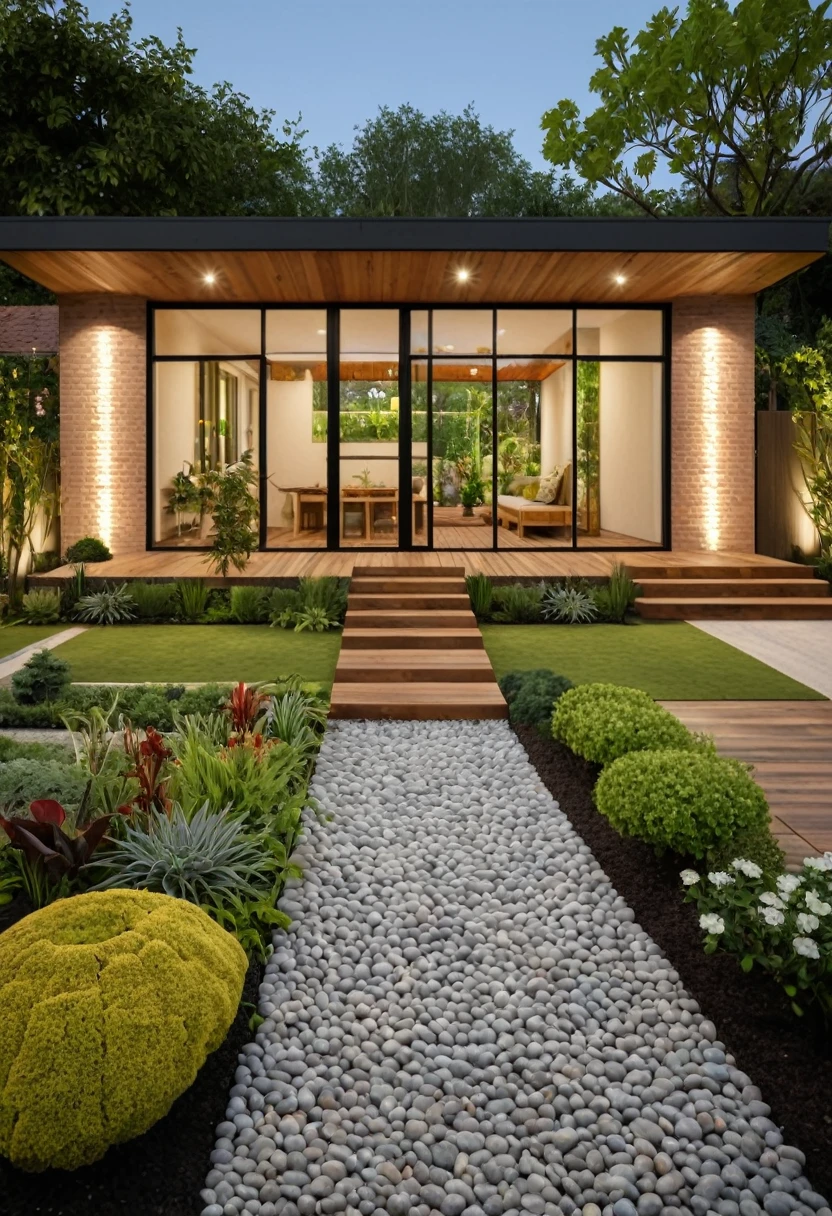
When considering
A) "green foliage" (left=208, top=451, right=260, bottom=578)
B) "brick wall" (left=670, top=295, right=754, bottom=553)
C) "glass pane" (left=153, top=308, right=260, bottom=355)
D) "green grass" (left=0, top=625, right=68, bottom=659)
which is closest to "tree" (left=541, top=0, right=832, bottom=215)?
"brick wall" (left=670, top=295, right=754, bottom=553)

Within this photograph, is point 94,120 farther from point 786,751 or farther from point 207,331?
point 786,751

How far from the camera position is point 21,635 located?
980cm

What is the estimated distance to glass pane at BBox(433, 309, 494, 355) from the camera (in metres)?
13.0

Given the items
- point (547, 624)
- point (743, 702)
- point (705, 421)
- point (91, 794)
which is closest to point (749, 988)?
point (91, 794)

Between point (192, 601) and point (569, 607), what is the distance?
3.56 metres

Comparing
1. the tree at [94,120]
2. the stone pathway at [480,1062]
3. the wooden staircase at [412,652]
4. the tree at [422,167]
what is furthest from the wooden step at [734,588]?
the tree at [422,167]

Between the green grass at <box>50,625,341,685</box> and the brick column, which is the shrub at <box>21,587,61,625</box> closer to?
the green grass at <box>50,625,341,685</box>

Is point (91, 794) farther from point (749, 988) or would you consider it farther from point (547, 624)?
point (547, 624)

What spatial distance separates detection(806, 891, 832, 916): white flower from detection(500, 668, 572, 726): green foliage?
127 inches

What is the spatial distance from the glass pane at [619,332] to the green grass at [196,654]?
5.56 meters

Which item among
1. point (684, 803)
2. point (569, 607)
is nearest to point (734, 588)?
point (569, 607)

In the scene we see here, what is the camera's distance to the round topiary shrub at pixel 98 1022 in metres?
2.21

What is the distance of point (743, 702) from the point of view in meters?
7.00

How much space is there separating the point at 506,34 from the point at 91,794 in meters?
64.6
